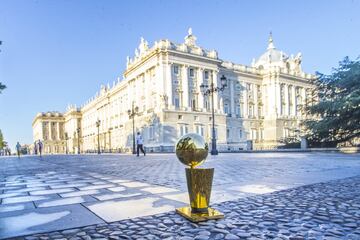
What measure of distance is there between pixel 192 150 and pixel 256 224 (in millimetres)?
969

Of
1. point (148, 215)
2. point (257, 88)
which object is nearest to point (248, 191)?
point (148, 215)

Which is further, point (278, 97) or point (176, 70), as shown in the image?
point (278, 97)

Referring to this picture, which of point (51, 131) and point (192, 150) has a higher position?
point (51, 131)

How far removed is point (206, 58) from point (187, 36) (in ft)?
16.1

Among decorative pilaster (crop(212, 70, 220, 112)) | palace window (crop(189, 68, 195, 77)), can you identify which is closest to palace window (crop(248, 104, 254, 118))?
decorative pilaster (crop(212, 70, 220, 112))

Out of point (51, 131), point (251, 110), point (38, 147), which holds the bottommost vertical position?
point (38, 147)

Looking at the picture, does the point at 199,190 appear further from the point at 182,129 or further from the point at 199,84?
the point at 199,84

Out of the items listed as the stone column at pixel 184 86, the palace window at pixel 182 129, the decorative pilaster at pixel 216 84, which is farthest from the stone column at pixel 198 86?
the palace window at pixel 182 129

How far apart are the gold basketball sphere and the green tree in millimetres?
18791

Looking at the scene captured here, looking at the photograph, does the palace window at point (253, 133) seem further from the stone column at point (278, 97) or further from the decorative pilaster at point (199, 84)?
the decorative pilaster at point (199, 84)

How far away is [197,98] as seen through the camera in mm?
44312

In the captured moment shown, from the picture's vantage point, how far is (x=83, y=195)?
4559 millimetres

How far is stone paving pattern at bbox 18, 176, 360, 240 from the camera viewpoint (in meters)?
2.51

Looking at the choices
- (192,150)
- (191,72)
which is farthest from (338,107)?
(191,72)
